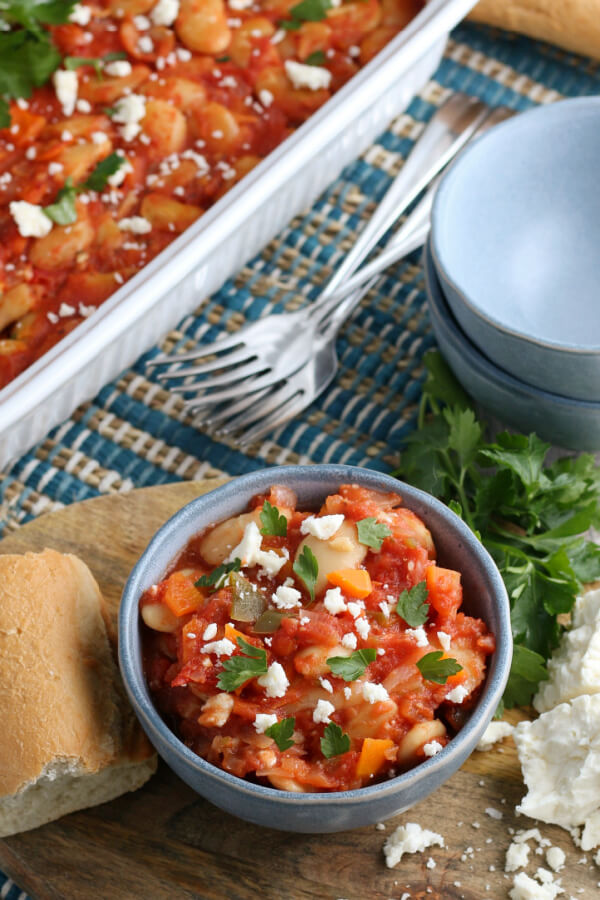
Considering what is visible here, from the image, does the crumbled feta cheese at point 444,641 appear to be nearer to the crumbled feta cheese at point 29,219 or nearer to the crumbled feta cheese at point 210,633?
the crumbled feta cheese at point 210,633

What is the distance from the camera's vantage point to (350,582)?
7.27 feet

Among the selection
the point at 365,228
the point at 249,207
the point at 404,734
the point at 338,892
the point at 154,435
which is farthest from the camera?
the point at 365,228

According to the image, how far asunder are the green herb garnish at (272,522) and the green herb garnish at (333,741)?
43cm

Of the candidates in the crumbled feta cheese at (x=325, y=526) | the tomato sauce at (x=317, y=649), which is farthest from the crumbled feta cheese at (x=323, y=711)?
the crumbled feta cheese at (x=325, y=526)

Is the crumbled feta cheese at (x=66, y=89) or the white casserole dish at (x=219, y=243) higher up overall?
the crumbled feta cheese at (x=66, y=89)

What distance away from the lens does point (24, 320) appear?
10.1 ft

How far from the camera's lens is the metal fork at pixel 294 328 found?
Answer: 3.10 meters

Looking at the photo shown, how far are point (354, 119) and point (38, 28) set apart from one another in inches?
40.1

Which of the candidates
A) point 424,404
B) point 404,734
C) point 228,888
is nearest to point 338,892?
point 228,888

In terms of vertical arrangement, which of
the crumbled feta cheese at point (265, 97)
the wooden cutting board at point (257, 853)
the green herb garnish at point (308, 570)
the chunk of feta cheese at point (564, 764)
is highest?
the crumbled feta cheese at point (265, 97)

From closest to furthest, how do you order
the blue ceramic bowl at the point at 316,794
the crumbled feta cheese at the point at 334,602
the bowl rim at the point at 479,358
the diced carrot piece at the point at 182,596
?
the blue ceramic bowl at the point at 316,794 < the crumbled feta cheese at the point at 334,602 < the diced carrot piece at the point at 182,596 < the bowl rim at the point at 479,358

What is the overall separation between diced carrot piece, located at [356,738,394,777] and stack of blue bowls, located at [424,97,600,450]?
1.02 meters

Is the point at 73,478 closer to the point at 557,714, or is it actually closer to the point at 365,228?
the point at 365,228

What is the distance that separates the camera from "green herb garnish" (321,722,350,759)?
209 centimetres
